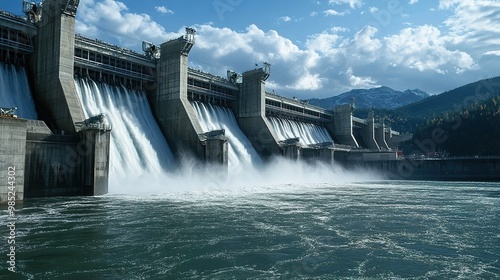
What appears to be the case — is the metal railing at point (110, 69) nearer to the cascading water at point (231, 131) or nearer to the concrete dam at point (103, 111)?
the concrete dam at point (103, 111)

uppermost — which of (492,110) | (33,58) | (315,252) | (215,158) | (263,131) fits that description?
(492,110)

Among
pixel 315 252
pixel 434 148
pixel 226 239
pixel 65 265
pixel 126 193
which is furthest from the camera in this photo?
pixel 434 148

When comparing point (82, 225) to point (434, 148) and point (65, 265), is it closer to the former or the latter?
point (65, 265)

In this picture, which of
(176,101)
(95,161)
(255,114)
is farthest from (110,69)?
(255,114)

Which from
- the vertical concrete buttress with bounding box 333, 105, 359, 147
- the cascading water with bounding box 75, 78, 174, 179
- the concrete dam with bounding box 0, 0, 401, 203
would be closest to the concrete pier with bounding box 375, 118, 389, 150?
the vertical concrete buttress with bounding box 333, 105, 359, 147

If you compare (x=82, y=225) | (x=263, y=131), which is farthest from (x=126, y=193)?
(x=263, y=131)

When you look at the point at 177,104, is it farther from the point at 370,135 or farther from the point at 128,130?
the point at 370,135

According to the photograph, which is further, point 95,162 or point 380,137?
point 380,137

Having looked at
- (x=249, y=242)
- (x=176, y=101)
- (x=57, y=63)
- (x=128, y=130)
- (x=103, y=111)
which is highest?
(x=57, y=63)
